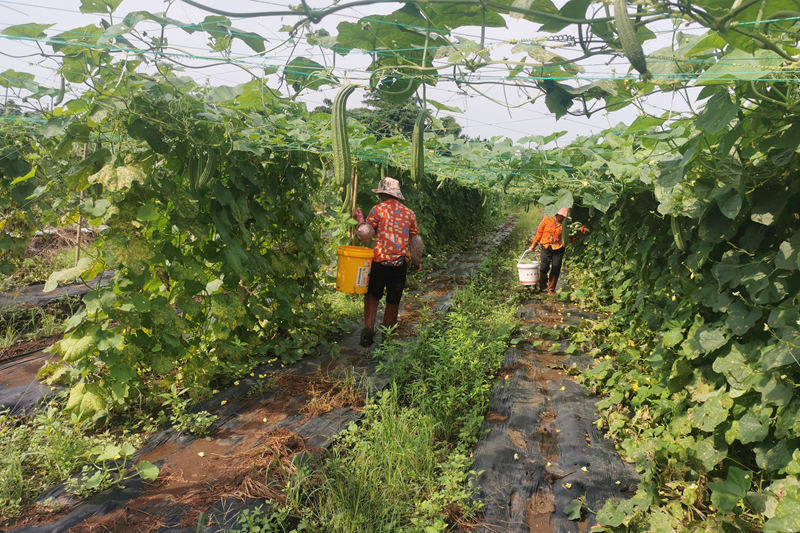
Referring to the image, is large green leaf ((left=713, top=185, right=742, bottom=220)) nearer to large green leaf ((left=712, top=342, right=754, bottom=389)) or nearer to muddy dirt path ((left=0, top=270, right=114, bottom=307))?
large green leaf ((left=712, top=342, right=754, bottom=389))

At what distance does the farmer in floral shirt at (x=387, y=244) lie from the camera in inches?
181

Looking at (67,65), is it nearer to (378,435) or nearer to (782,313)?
(378,435)

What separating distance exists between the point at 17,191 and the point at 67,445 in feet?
6.85

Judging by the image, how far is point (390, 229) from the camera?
4.60 m

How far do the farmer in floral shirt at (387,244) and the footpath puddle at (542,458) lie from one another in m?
1.40

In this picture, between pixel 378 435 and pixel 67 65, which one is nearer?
pixel 67 65

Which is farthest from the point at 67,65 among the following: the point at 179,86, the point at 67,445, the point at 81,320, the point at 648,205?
the point at 648,205

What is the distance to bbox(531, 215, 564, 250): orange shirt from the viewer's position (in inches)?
275

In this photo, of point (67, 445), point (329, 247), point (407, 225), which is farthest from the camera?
point (329, 247)

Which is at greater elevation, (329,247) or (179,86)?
(179,86)

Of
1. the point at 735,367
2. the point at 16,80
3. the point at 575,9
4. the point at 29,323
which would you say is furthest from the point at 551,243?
the point at 29,323

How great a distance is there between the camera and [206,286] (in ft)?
12.4

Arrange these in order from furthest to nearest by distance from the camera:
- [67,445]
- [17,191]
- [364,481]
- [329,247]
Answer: [329,247]
[17,191]
[67,445]
[364,481]

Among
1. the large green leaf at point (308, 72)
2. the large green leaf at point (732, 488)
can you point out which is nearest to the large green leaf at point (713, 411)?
the large green leaf at point (732, 488)
